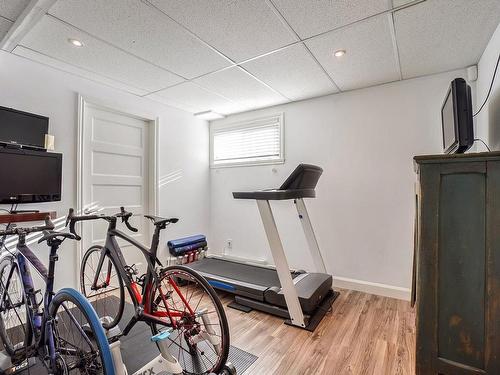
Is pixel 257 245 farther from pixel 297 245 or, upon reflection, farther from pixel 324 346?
pixel 324 346

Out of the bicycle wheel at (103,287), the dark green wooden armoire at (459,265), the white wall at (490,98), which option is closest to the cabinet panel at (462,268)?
the dark green wooden armoire at (459,265)

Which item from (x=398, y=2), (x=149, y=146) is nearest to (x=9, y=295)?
(x=149, y=146)

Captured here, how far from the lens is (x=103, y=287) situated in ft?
7.22

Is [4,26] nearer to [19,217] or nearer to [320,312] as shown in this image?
[19,217]

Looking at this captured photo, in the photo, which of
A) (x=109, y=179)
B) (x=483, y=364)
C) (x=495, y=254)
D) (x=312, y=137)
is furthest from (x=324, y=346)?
(x=109, y=179)

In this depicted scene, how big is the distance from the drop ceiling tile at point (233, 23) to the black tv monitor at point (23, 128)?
1.61m

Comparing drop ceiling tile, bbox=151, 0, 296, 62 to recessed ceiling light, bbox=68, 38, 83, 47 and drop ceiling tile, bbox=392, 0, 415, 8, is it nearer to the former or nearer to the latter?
drop ceiling tile, bbox=392, 0, 415, 8

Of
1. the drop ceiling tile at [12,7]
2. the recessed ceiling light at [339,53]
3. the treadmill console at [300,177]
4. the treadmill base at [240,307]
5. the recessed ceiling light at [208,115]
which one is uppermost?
the drop ceiling tile at [12,7]

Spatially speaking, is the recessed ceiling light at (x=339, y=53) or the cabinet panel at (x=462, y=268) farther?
the recessed ceiling light at (x=339, y=53)

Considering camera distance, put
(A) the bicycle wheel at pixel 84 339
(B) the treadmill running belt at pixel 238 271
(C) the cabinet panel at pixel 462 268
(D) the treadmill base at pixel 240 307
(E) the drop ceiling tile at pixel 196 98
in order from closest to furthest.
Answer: (A) the bicycle wheel at pixel 84 339 < (C) the cabinet panel at pixel 462 268 < (D) the treadmill base at pixel 240 307 < (B) the treadmill running belt at pixel 238 271 < (E) the drop ceiling tile at pixel 196 98

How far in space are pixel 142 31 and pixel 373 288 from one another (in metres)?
3.35

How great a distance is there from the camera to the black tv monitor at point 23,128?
2139 mm

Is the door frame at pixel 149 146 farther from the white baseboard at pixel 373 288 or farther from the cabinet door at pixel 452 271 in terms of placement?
the cabinet door at pixel 452 271

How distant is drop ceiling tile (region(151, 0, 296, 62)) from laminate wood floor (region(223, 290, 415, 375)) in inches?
94.0
